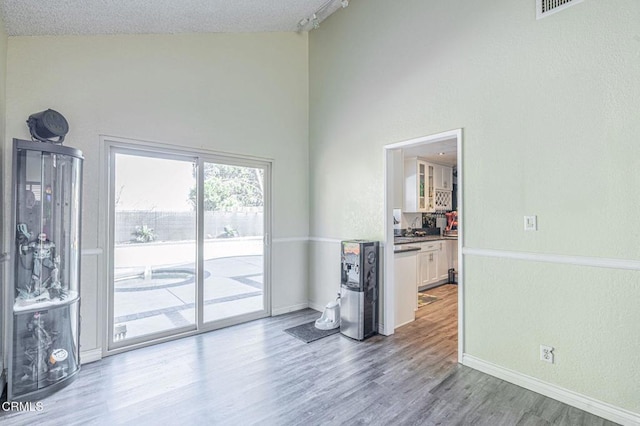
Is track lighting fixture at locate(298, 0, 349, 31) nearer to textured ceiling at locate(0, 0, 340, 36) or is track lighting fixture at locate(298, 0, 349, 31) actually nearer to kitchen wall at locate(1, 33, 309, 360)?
textured ceiling at locate(0, 0, 340, 36)

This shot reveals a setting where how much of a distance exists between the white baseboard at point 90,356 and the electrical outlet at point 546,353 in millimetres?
3937

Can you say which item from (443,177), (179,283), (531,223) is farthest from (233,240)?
(443,177)

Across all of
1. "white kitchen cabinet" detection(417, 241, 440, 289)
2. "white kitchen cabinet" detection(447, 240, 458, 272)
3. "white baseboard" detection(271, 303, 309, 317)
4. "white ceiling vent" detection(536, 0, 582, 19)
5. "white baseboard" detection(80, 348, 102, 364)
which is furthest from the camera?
"white kitchen cabinet" detection(447, 240, 458, 272)

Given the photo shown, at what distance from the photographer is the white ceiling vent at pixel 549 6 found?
2.38 metres

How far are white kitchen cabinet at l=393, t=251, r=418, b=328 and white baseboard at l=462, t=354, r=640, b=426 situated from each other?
1.05 meters

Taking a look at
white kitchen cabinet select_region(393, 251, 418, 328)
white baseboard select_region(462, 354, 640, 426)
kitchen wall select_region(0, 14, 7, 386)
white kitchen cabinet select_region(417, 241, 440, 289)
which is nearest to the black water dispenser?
white kitchen cabinet select_region(393, 251, 418, 328)

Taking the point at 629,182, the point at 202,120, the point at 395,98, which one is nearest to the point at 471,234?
the point at 629,182

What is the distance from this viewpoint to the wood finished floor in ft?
7.24

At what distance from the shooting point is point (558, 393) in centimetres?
242

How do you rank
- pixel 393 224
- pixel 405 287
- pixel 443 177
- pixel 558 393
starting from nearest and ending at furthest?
pixel 558 393 < pixel 405 287 < pixel 393 224 < pixel 443 177

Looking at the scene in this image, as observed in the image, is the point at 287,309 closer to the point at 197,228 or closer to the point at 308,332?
the point at 308,332

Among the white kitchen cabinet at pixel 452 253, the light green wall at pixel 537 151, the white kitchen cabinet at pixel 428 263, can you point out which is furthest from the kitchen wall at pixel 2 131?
the white kitchen cabinet at pixel 452 253

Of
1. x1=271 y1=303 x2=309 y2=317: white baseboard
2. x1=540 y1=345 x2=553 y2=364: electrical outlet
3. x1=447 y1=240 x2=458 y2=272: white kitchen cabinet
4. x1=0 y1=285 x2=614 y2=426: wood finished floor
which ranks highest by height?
x1=447 y1=240 x2=458 y2=272: white kitchen cabinet

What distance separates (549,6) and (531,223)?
5.57 feet
